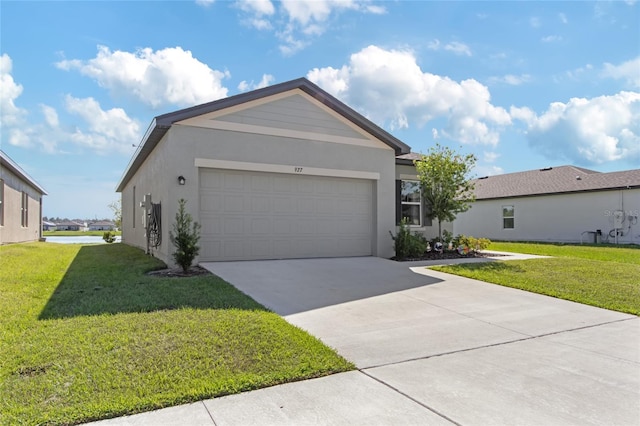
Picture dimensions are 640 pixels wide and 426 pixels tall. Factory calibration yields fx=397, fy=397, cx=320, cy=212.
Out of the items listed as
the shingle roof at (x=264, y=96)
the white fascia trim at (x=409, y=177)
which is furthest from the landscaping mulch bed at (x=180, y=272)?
the white fascia trim at (x=409, y=177)

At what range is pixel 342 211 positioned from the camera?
38.7 feet

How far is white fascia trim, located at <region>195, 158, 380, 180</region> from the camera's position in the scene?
989 centimetres

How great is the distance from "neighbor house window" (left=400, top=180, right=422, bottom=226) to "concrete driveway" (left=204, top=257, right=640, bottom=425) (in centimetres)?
576

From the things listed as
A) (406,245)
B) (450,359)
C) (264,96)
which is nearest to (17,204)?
(264,96)

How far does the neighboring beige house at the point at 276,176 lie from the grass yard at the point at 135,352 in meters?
3.72

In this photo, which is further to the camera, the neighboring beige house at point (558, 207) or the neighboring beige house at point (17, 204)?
the neighboring beige house at point (558, 207)

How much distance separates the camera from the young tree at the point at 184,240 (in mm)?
8594

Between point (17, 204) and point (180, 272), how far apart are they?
14.1m

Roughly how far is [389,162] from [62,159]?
19669 mm

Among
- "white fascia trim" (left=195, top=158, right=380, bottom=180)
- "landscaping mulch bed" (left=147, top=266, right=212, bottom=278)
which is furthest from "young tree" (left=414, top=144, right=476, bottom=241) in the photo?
"landscaping mulch bed" (left=147, top=266, right=212, bottom=278)

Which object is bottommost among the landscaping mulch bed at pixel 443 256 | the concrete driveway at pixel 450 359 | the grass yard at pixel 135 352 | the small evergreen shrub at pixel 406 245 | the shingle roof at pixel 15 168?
the concrete driveway at pixel 450 359

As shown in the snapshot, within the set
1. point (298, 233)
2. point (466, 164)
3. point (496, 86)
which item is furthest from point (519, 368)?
point (496, 86)

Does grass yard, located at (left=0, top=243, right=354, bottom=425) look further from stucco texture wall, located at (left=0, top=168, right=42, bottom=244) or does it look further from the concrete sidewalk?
stucco texture wall, located at (left=0, top=168, right=42, bottom=244)

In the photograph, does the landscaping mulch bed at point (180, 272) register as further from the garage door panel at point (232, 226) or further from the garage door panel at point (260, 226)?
the garage door panel at point (260, 226)
